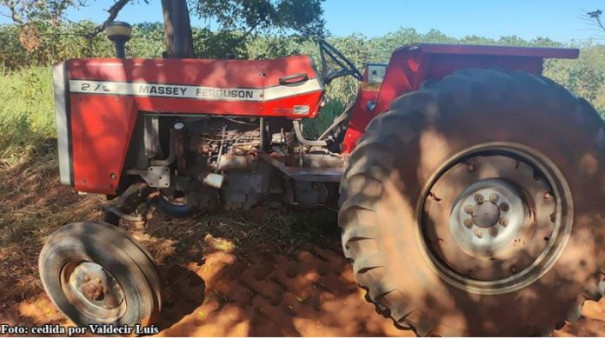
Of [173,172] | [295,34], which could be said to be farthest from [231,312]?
[295,34]

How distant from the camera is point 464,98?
2.14 meters

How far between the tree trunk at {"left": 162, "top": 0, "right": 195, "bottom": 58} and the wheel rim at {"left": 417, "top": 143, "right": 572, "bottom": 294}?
405 centimetres

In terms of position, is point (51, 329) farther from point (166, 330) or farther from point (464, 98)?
point (464, 98)

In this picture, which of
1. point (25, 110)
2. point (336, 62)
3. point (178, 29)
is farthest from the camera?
point (25, 110)

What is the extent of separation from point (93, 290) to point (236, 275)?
0.91 meters

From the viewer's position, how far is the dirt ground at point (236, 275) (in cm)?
262

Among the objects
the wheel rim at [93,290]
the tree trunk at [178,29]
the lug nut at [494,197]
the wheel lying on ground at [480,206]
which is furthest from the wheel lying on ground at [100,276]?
the tree trunk at [178,29]

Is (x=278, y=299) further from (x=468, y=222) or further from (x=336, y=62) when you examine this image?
(x=336, y=62)

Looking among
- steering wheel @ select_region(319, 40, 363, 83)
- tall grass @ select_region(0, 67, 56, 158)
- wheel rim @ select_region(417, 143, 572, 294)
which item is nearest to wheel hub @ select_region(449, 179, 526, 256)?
wheel rim @ select_region(417, 143, 572, 294)

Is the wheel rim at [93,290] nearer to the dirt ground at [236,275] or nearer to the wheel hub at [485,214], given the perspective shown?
the dirt ground at [236,275]

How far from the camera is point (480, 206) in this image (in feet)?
7.38

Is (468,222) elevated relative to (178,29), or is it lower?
lower

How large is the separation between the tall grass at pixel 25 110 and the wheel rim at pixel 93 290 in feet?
12.4

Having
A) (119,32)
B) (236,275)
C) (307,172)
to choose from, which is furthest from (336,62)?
(236,275)
